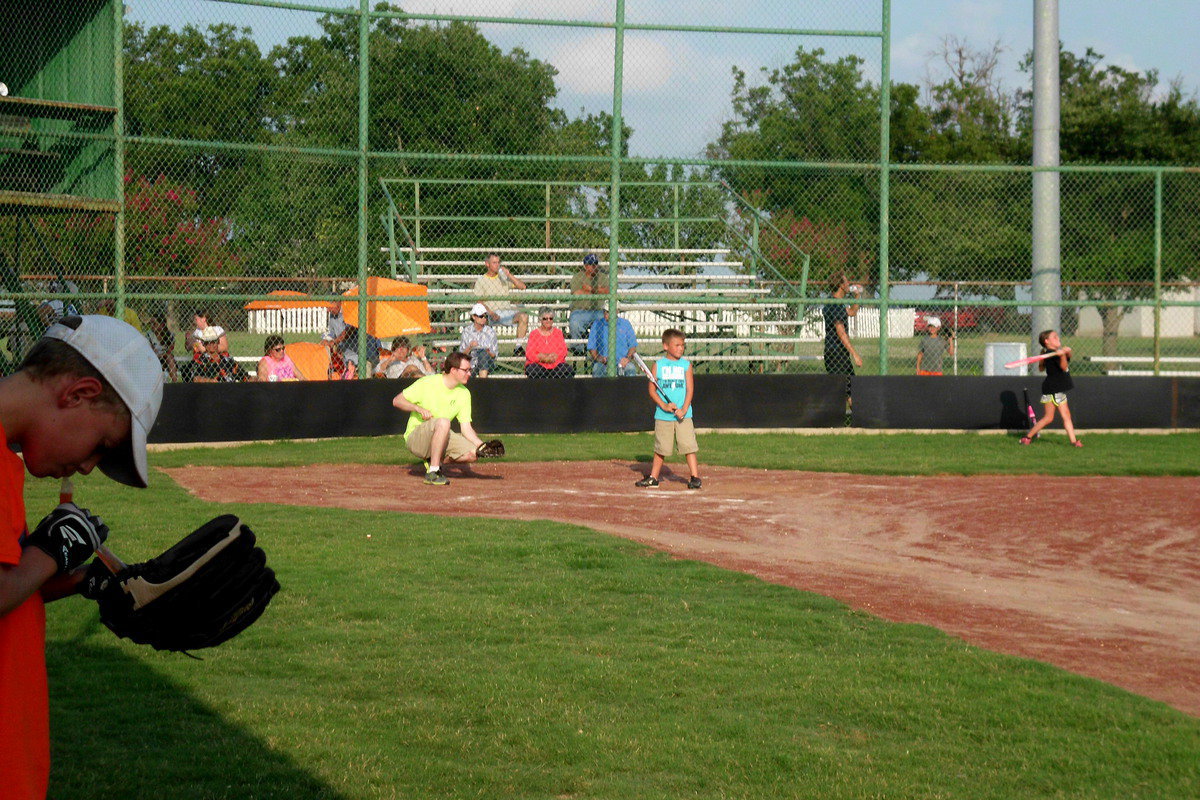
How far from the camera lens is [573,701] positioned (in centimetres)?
572

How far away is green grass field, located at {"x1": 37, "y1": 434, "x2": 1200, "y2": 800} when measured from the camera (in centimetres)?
483

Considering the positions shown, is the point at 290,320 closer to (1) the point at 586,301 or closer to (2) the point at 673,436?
(1) the point at 586,301

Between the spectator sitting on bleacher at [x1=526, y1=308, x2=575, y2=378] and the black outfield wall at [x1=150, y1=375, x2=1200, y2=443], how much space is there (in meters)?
0.57

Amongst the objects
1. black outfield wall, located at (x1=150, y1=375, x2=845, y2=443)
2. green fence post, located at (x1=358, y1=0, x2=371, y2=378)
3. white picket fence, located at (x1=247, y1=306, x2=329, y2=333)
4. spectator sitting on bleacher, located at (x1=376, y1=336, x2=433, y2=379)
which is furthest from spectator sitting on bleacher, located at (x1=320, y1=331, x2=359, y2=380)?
white picket fence, located at (x1=247, y1=306, x2=329, y2=333)

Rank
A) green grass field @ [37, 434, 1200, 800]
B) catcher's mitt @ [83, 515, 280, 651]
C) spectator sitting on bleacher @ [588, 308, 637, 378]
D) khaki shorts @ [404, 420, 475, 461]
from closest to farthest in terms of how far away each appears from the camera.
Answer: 1. catcher's mitt @ [83, 515, 280, 651]
2. green grass field @ [37, 434, 1200, 800]
3. khaki shorts @ [404, 420, 475, 461]
4. spectator sitting on bleacher @ [588, 308, 637, 378]

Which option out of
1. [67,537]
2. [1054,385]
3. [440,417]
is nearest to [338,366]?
[440,417]

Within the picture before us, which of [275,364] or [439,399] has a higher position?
[275,364]

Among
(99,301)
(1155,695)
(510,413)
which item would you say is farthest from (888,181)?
(1155,695)

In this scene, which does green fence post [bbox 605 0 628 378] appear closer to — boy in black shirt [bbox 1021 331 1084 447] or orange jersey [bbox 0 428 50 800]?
boy in black shirt [bbox 1021 331 1084 447]

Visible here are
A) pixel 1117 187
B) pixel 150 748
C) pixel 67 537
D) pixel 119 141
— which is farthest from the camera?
pixel 1117 187

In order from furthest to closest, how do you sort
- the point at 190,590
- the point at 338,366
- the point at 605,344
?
the point at 605,344
the point at 338,366
the point at 190,590

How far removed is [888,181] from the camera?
18.9 m

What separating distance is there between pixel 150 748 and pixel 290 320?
1975 centimetres

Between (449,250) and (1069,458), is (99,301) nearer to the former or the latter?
(449,250)
